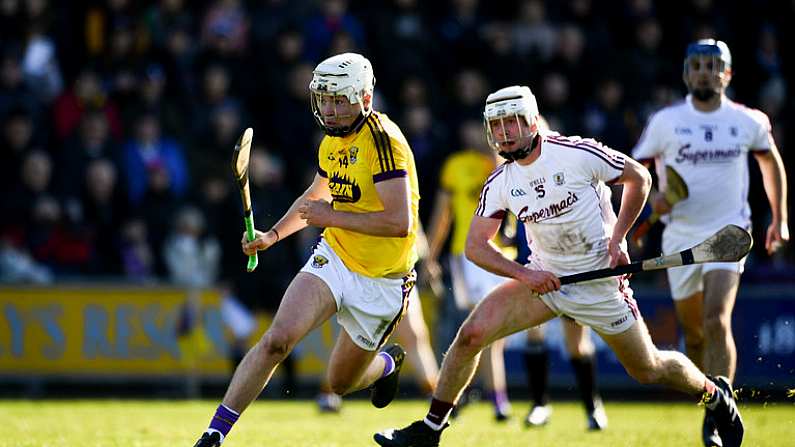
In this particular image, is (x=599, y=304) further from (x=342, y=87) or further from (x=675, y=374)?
(x=342, y=87)

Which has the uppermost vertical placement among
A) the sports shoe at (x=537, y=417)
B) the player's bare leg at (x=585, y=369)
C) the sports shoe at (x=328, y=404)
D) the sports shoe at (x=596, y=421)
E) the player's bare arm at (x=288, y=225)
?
the player's bare arm at (x=288, y=225)

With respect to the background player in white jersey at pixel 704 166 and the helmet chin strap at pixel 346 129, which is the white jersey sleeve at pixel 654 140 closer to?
the background player in white jersey at pixel 704 166

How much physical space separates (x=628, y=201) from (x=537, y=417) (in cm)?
368

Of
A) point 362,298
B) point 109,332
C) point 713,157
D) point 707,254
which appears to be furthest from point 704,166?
point 109,332

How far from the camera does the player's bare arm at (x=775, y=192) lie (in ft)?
29.0

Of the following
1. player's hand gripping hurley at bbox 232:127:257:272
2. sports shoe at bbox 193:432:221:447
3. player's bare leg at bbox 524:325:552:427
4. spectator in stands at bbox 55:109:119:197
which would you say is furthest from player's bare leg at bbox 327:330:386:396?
spectator in stands at bbox 55:109:119:197

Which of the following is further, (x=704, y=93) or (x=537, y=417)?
(x=537, y=417)

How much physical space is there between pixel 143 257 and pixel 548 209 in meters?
7.98

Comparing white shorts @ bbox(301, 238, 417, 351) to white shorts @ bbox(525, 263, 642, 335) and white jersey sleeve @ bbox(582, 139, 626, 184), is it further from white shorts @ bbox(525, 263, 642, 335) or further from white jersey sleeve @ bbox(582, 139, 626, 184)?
white jersey sleeve @ bbox(582, 139, 626, 184)

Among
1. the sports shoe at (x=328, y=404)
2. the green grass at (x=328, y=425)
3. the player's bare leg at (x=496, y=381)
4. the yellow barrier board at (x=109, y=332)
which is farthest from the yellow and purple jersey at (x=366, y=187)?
the yellow barrier board at (x=109, y=332)

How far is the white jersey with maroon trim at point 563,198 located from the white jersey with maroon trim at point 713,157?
1.47 m

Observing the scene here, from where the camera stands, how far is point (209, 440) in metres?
7.05

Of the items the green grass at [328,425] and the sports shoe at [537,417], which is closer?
the green grass at [328,425]

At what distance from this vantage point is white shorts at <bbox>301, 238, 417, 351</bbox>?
25.3ft
